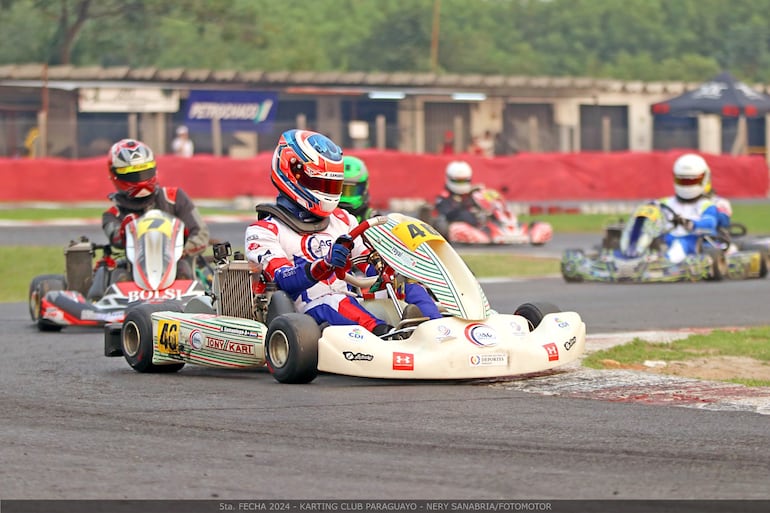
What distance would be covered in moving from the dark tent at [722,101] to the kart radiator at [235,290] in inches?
1190

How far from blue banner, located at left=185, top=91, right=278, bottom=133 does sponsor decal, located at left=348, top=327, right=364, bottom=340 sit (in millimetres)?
29922

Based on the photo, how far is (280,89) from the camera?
39.7 metres

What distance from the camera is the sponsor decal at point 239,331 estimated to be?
8.32m

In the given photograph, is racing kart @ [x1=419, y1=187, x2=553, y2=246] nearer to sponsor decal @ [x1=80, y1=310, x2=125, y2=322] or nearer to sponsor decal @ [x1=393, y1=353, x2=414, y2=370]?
sponsor decal @ [x1=80, y1=310, x2=125, y2=322]

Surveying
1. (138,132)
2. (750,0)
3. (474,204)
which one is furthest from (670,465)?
(750,0)

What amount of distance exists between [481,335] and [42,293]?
5.64 metres

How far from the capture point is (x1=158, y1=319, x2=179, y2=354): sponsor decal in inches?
345

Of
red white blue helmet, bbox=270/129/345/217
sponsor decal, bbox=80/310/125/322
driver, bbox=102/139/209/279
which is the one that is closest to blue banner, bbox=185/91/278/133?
driver, bbox=102/139/209/279

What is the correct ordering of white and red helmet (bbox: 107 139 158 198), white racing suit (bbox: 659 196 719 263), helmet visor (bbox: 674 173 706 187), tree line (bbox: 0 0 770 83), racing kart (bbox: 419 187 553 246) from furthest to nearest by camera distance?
tree line (bbox: 0 0 770 83) < racing kart (bbox: 419 187 553 246) < helmet visor (bbox: 674 173 706 187) < white racing suit (bbox: 659 196 719 263) < white and red helmet (bbox: 107 139 158 198)

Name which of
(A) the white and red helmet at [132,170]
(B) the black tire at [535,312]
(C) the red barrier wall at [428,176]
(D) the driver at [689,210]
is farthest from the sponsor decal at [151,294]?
(C) the red barrier wall at [428,176]

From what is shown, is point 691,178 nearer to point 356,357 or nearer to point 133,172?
point 133,172

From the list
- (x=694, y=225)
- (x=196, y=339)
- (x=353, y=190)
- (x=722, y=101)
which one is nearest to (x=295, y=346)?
(x=196, y=339)

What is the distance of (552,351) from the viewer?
8.05m
